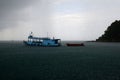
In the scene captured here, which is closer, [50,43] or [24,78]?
[24,78]

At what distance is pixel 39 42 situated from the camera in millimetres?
150250

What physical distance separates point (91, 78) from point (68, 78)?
4.39 meters

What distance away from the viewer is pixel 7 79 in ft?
114

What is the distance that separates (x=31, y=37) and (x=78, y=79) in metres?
112

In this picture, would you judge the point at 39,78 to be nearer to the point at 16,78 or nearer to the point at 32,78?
the point at 32,78

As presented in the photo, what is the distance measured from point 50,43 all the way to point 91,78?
359 feet

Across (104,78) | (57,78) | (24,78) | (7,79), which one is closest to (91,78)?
(104,78)

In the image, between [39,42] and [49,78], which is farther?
[39,42]

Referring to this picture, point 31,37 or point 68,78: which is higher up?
point 31,37

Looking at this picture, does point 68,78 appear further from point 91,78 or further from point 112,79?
point 112,79

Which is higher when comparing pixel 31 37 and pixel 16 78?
pixel 31 37

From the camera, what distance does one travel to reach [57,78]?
117 ft

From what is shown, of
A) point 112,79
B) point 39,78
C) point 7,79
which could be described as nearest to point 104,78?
point 112,79

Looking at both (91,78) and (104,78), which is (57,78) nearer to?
(91,78)
